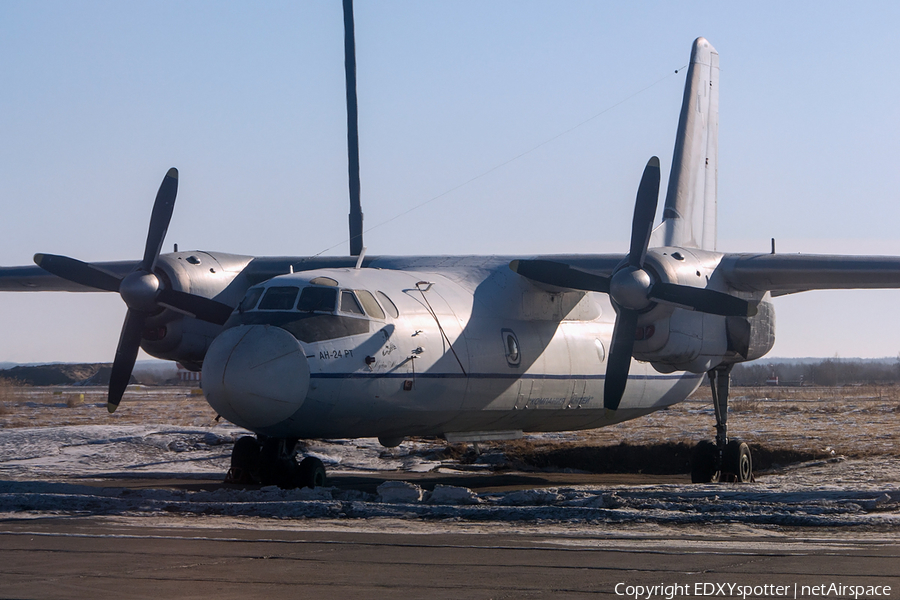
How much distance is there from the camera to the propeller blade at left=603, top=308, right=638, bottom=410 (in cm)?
1552

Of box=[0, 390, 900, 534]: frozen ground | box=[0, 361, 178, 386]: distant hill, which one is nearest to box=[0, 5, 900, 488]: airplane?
box=[0, 390, 900, 534]: frozen ground

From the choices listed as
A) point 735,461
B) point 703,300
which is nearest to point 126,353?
point 703,300

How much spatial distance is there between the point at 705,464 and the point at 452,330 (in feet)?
20.3

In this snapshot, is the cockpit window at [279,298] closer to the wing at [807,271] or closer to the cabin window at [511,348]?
the cabin window at [511,348]

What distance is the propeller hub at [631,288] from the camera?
14.9 metres

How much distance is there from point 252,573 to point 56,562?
5.45 ft

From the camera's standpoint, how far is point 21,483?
539 inches

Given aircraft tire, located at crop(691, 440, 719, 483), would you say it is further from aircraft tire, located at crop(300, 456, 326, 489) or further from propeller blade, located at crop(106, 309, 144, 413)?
propeller blade, located at crop(106, 309, 144, 413)

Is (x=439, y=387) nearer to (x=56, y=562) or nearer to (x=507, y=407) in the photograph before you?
(x=507, y=407)

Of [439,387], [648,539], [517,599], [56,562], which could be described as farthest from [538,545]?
[439,387]

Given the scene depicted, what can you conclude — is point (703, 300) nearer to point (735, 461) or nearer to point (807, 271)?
point (807, 271)

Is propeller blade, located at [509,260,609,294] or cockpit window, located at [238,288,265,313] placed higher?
propeller blade, located at [509,260,609,294]

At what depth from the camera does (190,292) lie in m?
16.9

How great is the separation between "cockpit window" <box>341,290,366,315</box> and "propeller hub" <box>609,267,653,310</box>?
387 centimetres
